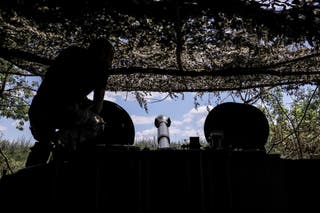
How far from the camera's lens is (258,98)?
23.2 ft

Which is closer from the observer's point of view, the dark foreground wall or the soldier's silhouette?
the dark foreground wall

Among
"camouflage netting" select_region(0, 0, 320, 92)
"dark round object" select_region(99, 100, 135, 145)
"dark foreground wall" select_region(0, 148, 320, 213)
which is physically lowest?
"dark foreground wall" select_region(0, 148, 320, 213)

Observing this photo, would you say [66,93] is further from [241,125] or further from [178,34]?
[241,125]

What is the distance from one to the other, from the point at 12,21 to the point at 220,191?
2723mm

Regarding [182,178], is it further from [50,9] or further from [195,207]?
[50,9]

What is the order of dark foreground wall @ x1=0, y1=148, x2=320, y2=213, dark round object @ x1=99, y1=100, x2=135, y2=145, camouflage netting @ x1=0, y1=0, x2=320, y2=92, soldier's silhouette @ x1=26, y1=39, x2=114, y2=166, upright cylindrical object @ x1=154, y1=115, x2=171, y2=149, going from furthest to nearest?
upright cylindrical object @ x1=154, y1=115, x2=171, y2=149, dark round object @ x1=99, y1=100, x2=135, y2=145, soldier's silhouette @ x1=26, y1=39, x2=114, y2=166, camouflage netting @ x1=0, y1=0, x2=320, y2=92, dark foreground wall @ x1=0, y1=148, x2=320, y2=213

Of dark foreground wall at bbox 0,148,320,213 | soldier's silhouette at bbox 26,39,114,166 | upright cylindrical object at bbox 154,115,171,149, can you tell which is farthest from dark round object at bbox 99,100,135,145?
dark foreground wall at bbox 0,148,320,213

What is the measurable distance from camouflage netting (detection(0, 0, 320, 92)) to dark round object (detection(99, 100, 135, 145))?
833mm

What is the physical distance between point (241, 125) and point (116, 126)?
1.52 meters

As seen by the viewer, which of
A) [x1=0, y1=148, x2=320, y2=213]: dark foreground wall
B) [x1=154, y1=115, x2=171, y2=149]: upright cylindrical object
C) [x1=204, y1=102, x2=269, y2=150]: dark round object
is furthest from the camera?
[x1=154, y1=115, x2=171, y2=149]: upright cylindrical object

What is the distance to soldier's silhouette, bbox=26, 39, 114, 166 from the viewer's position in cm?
322

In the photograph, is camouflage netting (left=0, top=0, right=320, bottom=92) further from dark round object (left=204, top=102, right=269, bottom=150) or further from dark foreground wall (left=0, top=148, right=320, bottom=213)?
dark foreground wall (left=0, top=148, right=320, bottom=213)

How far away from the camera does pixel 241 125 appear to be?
4.04 metres

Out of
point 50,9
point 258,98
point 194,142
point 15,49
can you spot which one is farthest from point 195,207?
point 258,98
